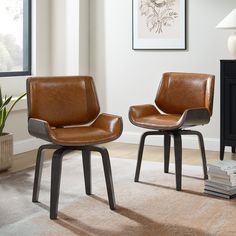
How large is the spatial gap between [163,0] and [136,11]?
0.31 metres

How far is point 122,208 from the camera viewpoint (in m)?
3.09

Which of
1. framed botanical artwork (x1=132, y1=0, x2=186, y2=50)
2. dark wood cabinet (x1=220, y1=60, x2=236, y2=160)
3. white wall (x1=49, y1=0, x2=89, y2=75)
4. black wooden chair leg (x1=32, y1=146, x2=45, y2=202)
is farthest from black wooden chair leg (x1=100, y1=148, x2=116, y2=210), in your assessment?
white wall (x1=49, y1=0, x2=89, y2=75)

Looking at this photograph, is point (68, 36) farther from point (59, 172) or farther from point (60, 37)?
point (59, 172)

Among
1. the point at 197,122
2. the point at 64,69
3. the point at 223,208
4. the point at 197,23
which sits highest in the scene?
the point at 197,23

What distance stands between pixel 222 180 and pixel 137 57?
230cm

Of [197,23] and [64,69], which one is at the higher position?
[197,23]

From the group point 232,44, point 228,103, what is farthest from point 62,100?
point 232,44

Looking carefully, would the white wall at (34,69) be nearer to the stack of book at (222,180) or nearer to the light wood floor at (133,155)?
the light wood floor at (133,155)

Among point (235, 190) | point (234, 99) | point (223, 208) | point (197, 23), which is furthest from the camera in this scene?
point (197, 23)

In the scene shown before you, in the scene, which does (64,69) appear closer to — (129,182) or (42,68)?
(42,68)

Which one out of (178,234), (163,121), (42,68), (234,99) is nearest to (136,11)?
(42,68)

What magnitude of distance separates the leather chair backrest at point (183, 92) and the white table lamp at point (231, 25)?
0.65 m

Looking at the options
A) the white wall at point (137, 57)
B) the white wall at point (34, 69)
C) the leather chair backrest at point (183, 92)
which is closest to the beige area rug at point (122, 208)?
the leather chair backrest at point (183, 92)

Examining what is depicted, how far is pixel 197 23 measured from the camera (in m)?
5.04
